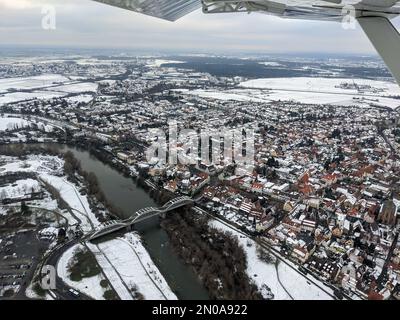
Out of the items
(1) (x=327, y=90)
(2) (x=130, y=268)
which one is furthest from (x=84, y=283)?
(1) (x=327, y=90)

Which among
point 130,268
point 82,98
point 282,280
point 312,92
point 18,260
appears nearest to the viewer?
point 282,280

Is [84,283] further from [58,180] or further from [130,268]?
[58,180]

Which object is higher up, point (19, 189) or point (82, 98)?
point (82, 98)

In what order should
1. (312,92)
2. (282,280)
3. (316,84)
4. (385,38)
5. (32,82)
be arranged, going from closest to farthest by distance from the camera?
(385,38) < (282,280) < (312,92) < (32,82) < (316,84)

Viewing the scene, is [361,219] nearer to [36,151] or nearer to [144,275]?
[144,275]

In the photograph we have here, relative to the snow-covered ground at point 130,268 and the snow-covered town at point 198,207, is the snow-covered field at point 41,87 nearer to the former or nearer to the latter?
the snow-covered town at point 198,207

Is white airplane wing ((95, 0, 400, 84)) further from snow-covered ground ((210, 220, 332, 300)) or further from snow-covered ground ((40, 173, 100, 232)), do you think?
snow-covered ground ((40, 173, 100, 232))
